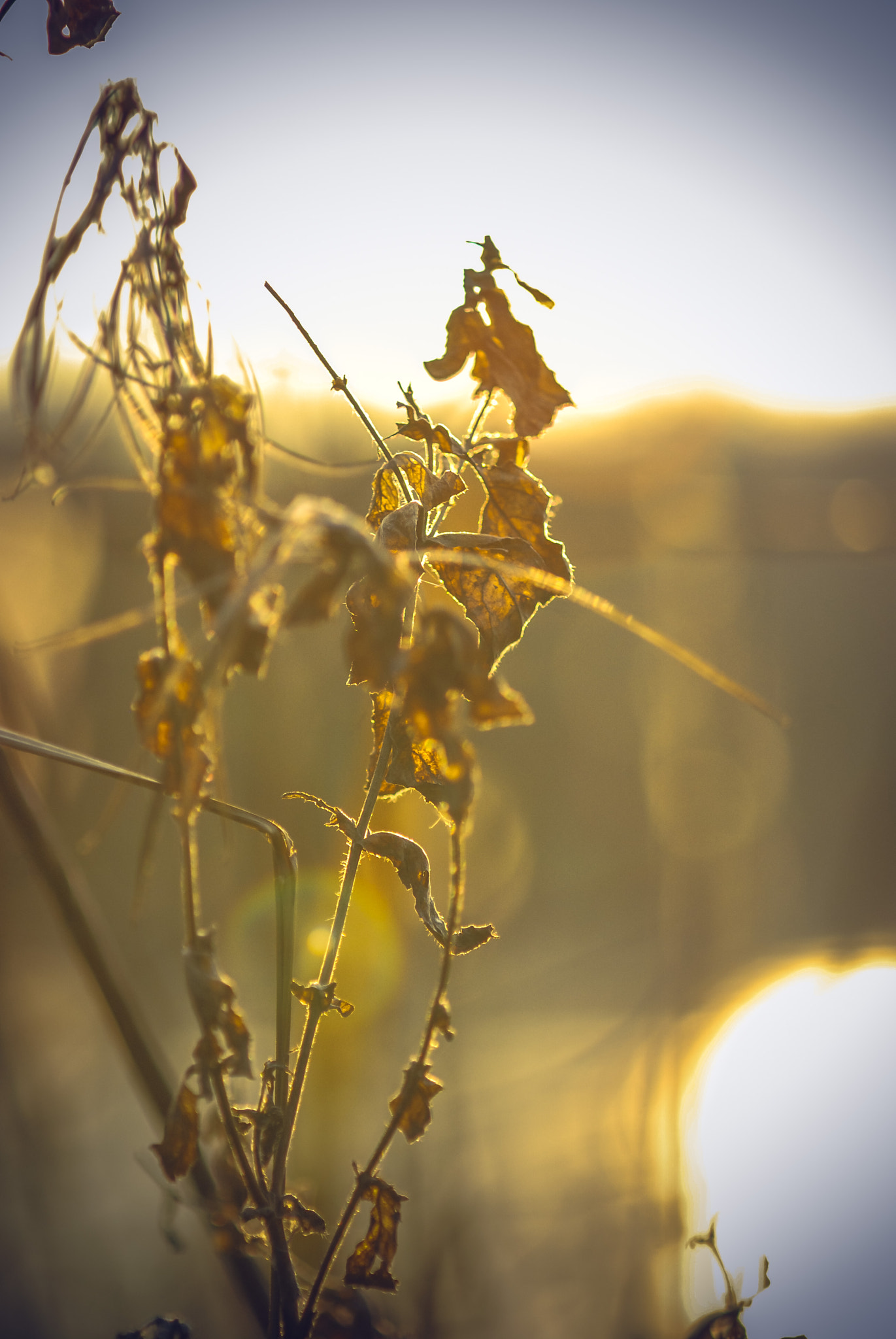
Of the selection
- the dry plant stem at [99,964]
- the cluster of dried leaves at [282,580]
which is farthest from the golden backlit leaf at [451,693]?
the dry plant stem at [99,964]

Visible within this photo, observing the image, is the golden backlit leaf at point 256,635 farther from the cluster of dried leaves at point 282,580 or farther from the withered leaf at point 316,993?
the withered leaf at point 316,993

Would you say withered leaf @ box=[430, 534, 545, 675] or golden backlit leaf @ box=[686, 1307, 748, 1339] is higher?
withered leaf @ box=[430, 534, 545, 675]

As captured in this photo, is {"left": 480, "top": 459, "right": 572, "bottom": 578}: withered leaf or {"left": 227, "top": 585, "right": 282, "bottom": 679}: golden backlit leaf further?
{"left": 480, "top": 459, "right": 572, "bottom": 578}: withered leaf

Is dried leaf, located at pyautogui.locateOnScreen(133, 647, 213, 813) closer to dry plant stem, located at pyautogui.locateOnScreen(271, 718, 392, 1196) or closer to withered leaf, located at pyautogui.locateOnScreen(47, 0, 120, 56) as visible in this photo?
dry plant stem, located at pyautogui.locateOnScreen(271, 718, 392, 1196)

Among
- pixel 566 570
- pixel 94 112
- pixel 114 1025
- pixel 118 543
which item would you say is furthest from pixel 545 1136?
pixel 118 543

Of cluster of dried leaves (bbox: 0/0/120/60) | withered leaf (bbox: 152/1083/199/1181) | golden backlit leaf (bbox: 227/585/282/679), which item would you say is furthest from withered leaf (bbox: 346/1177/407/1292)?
cluster of dried leaves (bbox: 0/0/120/60)

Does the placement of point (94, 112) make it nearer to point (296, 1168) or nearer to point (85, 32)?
point (85, 32)
